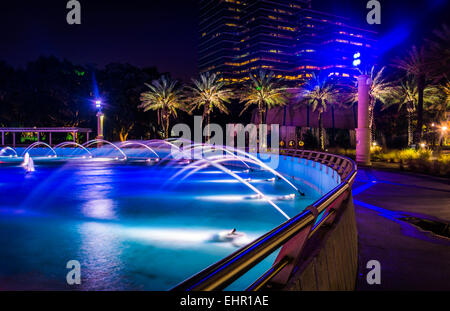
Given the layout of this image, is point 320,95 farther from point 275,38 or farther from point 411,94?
point 275,38

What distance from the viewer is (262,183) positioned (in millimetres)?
24172

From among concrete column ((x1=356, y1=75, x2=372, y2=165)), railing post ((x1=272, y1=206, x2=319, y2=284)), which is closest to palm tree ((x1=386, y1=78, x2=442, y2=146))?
concrete column ((x1=356, y1=75, x2=372, y2=165))

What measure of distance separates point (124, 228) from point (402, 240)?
802 cm

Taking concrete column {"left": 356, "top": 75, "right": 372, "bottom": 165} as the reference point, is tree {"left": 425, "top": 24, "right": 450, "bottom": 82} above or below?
above

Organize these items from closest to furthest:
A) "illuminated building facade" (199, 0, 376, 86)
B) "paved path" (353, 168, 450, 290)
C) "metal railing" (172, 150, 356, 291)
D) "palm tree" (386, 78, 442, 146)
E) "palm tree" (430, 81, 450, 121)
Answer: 1. "metal railing" (172, 150, 356, 291)
2. "paved path" (353, 168, 450, 290)
3. "palm tree" (386, 78, 442, 146)
4. "palm tree" (430, 81, 450, 121)
5. "illuminated building facade" (199, 0, 376, 86)

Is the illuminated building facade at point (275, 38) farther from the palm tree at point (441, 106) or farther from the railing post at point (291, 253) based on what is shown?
the railing post at point (291, 253)

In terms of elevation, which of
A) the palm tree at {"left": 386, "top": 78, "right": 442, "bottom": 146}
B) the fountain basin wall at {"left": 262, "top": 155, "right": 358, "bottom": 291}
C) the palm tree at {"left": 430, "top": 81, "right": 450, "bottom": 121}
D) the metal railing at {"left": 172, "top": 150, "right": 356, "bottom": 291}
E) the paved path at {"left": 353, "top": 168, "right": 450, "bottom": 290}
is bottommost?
the paved path at {"left": 353, "top": 168, "right": 450, "bottom": 290}

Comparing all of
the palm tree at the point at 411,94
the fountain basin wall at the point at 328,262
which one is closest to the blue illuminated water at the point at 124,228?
the fountain basin wall at the point at 328,262

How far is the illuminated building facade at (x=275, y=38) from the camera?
163 meters

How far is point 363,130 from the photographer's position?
91.6ft

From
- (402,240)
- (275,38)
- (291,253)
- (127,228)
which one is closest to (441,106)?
(127,228)

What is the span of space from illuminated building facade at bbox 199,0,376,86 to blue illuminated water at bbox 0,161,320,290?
142984 mm

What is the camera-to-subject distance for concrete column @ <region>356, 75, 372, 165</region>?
27.7 meters

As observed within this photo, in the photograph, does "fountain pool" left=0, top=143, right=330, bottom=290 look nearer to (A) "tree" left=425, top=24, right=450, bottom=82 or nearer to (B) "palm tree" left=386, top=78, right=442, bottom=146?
(A) "tree" left=425, top=24, right=450, bottom=82
